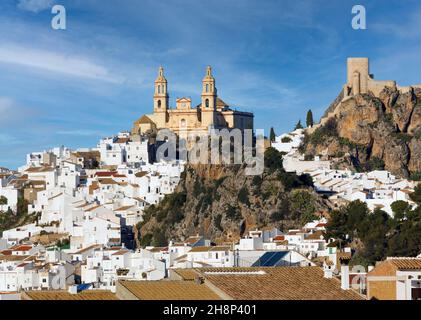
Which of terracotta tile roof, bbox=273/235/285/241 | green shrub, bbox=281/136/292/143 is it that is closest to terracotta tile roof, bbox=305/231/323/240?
terracotta tile roof, bbox=273/235/285/241

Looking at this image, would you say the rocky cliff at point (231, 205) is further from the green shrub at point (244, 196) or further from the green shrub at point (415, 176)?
the green shrub at point (415, 176)

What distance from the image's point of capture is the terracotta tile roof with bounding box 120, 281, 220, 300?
15.7 metres

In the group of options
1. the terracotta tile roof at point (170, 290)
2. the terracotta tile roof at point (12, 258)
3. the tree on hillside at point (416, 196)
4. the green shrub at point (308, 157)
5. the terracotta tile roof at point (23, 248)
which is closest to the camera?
the terracotta tile roof at point (170, 290)

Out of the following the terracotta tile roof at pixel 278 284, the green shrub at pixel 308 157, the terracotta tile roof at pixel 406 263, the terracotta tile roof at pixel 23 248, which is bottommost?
the terracotta tile roof at pixel 23 248

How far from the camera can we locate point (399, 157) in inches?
3246

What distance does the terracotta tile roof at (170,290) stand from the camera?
51.6 feet

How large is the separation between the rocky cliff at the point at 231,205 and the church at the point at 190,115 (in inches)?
749

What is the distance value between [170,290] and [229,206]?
153ft

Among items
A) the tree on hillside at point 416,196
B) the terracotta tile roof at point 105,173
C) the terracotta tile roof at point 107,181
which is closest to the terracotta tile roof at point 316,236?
the tree on hillside at point 416,196

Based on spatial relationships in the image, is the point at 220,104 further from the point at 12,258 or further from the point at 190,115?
the point at 12,258

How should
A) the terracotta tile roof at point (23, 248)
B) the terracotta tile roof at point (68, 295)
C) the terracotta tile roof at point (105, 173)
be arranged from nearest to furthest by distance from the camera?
the terracotta tile roof at point (68, 295), the terracotta tile roof at point (23, 248), the terracotta tile roof at point (105, 173)

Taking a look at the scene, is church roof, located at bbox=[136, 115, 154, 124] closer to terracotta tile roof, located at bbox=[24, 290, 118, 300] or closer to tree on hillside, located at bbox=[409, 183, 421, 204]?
tree on hillside, located at bbox=[409, 183, 421, 204]

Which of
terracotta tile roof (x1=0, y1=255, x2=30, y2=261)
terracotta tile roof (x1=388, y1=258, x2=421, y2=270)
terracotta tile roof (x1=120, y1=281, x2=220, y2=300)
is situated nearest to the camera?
terracotta tile roof (x1=120, y1=281, x2=220, y2=300)
